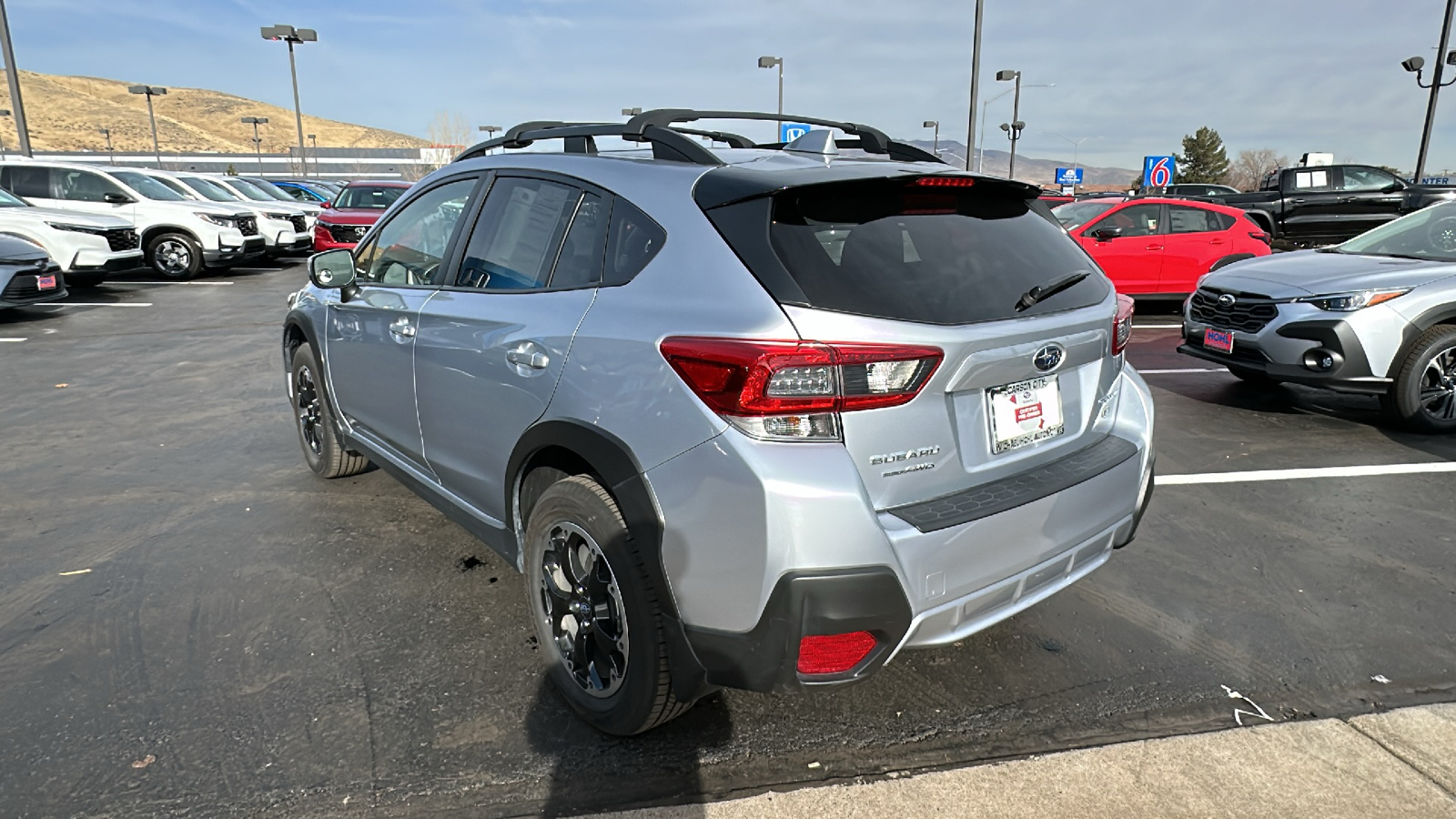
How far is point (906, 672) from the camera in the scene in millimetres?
2939

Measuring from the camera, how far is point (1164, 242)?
447 inches

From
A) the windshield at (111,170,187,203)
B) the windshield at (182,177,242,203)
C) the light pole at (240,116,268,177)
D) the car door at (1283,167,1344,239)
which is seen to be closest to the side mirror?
the windshield at (111,170,187,203)

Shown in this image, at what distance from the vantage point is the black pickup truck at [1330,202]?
56.6 feet

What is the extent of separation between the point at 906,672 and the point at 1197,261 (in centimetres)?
1046

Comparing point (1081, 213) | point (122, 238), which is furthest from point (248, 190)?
point (1081, 213)

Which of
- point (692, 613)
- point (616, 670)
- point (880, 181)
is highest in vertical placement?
point (880, 181)

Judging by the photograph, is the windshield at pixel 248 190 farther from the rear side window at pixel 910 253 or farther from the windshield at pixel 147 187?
the rear side window at pixel 910 253

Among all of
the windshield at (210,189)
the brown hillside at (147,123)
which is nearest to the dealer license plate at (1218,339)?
the windshield at (210,189)

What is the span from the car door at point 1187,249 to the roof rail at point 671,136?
30.4 ft

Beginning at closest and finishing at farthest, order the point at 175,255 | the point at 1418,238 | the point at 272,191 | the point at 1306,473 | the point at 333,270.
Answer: the point at 333,270 → the point at 1306,473 → the point at 1418,238 → the point at 175,255 → the point at 272,191

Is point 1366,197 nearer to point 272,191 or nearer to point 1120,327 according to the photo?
point 1120,327

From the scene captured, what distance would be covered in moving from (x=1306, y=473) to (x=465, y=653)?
4.66 metres

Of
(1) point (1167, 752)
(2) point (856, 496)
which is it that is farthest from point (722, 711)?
(1) point (1167, 752)

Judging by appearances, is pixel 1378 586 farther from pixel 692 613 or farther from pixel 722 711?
pixel 692 613
